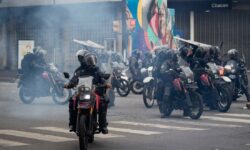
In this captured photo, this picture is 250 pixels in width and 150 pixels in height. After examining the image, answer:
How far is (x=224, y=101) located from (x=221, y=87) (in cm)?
41

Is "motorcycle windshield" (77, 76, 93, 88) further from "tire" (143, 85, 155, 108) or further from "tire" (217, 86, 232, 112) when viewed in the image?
"tire" (143, 85, 155, 108)

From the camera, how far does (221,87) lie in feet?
54.7

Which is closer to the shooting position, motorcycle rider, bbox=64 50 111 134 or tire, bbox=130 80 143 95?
motorcycle rider, bbox=64 50 111 134

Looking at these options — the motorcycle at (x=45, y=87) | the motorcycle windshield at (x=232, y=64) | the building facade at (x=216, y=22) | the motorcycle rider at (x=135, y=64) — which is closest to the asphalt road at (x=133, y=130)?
the motorcycle at (x=45, y=87)

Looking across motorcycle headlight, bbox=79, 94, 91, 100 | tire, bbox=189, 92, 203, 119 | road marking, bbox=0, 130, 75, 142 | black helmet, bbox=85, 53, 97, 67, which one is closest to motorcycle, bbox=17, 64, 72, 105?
tire, bbox=189, 92, 203, 119

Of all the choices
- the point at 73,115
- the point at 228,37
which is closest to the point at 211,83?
the point at 73,115

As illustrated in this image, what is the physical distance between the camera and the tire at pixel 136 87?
22859 millimetres

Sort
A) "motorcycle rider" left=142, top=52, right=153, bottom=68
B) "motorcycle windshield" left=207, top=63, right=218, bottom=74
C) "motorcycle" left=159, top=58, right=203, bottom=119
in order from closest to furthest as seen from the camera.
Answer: "motorcycle" left=159, top=58, right=203, bottom=119 < "motorcycle windshield" left=207, top=63, right=218, bottom=74 < "motorcycle rider" left=142, top=52, right=153, bottom=68

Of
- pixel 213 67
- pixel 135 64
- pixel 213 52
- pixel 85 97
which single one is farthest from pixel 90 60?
pixel 135 64

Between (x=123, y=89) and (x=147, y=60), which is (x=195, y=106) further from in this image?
(x=147, y=60)

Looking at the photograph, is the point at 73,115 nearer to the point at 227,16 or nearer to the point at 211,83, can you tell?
the point at 211,83

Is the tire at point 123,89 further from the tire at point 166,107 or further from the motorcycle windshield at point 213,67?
the tire at point 166,107

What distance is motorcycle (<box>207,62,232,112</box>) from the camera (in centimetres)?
1634

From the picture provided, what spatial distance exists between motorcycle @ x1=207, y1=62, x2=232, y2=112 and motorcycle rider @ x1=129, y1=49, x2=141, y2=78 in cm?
597
